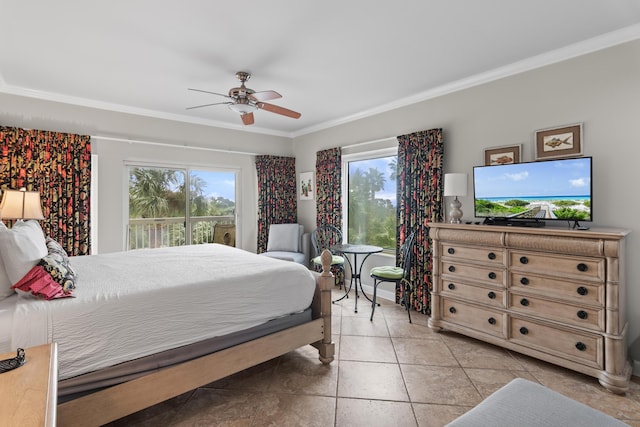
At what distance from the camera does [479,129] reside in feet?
10.8

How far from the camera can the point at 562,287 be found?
2.39 metres

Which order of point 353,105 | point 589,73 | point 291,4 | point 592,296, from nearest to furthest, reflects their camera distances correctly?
point 291,4 < point 592,296 < point 589,73 < point 353,105

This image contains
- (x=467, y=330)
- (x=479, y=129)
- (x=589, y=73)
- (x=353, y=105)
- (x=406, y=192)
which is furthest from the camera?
(x=353, y=105)

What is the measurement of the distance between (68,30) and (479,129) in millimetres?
3729

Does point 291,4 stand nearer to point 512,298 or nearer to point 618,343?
point 512,298

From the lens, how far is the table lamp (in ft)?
10.3

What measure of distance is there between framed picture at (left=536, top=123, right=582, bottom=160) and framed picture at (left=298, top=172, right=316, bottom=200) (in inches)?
129

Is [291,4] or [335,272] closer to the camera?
[291,4]

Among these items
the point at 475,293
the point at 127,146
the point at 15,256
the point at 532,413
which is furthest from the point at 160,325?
the point at 127,146

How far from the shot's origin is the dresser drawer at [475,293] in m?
2.74

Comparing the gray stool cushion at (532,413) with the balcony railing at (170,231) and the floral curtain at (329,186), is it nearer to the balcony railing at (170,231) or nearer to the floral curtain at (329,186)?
the floral curtain at (329,186)

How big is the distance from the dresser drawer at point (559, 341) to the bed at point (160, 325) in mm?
1593

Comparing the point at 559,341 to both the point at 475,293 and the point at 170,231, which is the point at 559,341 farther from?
the point at 170,231

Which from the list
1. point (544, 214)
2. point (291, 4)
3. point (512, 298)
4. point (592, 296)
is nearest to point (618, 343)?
point (592, 296)
